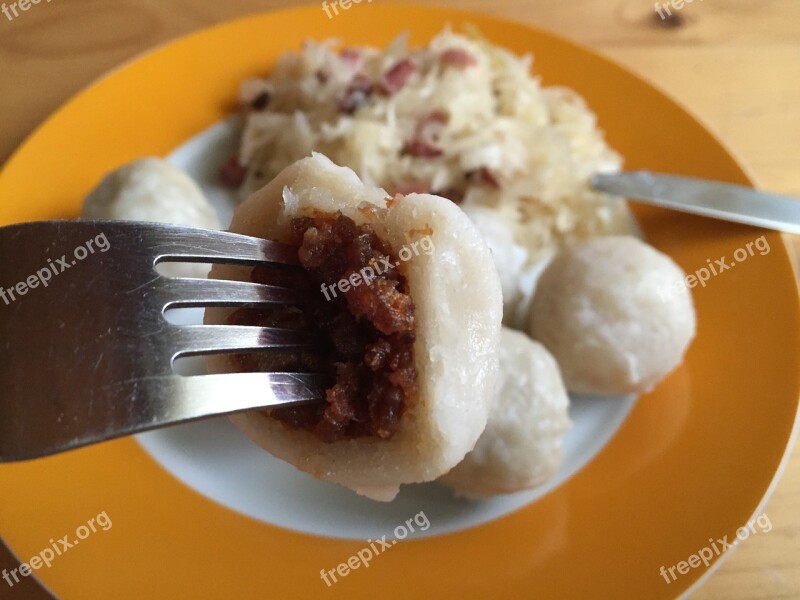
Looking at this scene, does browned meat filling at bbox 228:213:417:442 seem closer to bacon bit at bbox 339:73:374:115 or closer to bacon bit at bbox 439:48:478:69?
bacon bit at bbox 339:73:374:115

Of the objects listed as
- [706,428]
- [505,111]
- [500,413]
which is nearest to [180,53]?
[505,111]

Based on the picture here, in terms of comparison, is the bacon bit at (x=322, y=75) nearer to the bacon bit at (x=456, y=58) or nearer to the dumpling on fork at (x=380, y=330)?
the bacon bit at (x=456, y=58)

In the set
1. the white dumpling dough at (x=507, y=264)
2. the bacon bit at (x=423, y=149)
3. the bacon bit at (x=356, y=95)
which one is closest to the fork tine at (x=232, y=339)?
the white dumpling dough at (x=507, y=264)

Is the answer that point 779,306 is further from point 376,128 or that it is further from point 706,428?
point 376,128

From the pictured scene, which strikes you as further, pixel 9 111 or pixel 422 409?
pixel 9 111
